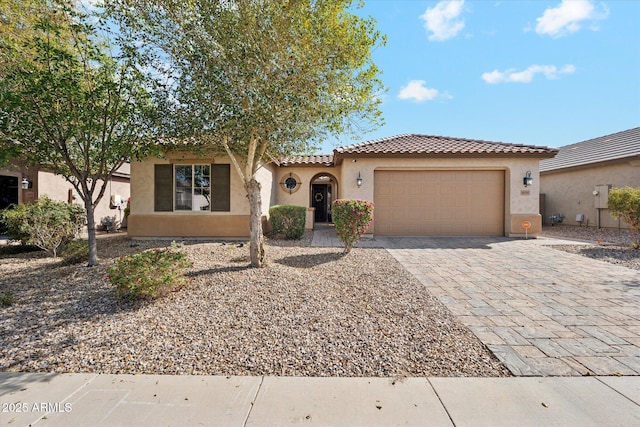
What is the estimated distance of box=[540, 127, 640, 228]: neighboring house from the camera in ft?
44.4

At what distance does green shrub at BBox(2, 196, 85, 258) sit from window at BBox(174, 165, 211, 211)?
3.08 m

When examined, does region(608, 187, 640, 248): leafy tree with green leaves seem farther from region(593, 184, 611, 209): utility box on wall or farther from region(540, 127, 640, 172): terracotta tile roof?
region(593, 184, 611, 209): utility box on wall

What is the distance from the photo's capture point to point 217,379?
2852 millimetres

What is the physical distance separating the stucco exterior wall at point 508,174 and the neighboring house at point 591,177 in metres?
4.57

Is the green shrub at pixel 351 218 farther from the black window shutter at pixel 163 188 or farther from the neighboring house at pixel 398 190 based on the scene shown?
the black window shutter at pixel 163 188

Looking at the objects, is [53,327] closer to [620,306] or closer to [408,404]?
[408,404]

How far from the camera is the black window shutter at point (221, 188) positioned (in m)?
10.8

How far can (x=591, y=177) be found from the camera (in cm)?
1505

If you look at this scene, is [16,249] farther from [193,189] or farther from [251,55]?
[251,55]

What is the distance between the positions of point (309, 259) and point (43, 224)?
6.95 m

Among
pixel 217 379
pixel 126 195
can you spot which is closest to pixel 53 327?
pixel 217 379

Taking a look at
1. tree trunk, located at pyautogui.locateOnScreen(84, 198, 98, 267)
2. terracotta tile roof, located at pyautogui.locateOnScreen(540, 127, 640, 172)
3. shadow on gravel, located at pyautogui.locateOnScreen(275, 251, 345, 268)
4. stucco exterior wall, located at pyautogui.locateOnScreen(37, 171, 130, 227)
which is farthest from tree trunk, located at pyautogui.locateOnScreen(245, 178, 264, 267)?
terracotta tile roof, located at pyautogui.locateOnScreen(540, 127, 640, 172)

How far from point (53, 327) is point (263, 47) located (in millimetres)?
5289

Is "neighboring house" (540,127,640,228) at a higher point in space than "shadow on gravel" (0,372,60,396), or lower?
higher
